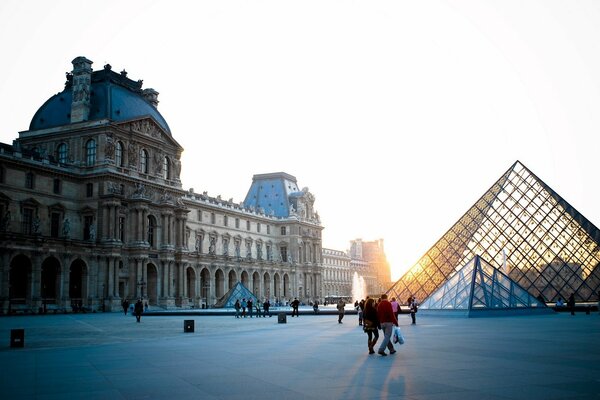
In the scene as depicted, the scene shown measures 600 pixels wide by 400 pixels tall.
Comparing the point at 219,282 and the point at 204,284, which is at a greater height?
the point at 219,282

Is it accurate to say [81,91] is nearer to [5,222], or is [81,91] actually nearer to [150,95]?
[150,95]

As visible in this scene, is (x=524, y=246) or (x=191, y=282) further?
(x=191, y=282)

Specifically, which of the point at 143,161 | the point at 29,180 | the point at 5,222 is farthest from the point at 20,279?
the point at 143,161

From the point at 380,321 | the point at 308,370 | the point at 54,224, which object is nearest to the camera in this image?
the point at 308,370

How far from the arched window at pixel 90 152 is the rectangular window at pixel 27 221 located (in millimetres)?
7261

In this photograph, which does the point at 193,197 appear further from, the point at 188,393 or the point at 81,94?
the point at 188,393

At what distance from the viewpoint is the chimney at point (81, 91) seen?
5372 centimetres

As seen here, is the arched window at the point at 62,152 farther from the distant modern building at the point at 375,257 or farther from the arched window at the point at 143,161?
the distant modern building at the point at 375,257

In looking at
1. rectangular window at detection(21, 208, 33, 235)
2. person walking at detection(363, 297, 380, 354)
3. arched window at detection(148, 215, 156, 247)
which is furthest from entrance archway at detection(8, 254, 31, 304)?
person walking at detection(363, 297, 380, 354)

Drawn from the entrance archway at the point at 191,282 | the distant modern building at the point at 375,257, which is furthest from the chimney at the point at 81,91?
the distant modern building at the point at 375,257

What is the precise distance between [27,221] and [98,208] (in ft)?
20.3

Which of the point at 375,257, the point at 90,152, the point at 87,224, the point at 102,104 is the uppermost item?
the point at 102,104

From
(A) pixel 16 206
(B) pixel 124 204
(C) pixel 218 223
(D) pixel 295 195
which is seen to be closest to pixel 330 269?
(D) pixel 295 195

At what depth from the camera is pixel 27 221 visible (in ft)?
153
